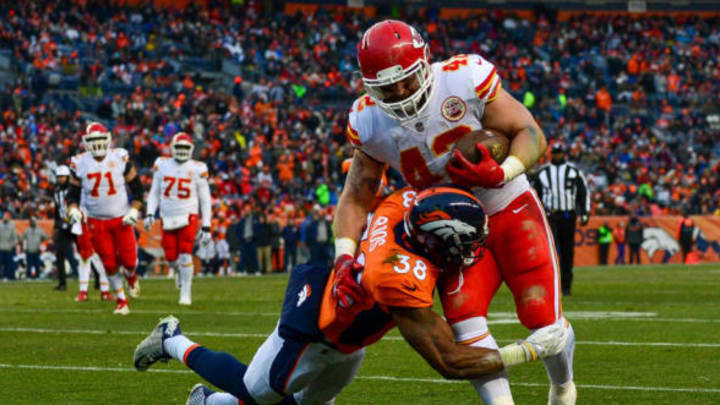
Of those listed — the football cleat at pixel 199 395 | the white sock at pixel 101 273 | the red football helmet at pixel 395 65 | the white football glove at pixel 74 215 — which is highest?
the red football helmet at pixel 395 65

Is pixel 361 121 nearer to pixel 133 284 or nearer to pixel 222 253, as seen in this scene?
pixel 133 284

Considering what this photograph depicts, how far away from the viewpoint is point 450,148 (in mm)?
5047

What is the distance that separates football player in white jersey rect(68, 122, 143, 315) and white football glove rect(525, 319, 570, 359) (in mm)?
8550

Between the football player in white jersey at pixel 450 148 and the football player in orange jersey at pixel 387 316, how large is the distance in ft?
0.54

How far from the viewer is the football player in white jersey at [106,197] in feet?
42.7

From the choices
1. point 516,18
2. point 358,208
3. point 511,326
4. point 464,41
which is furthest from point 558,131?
point 358,208

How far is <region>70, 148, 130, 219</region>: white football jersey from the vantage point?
1315 centimetres

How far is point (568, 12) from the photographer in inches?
1842

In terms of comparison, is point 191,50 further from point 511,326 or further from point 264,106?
point 511,326

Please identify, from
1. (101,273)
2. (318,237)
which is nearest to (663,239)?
(318,237)

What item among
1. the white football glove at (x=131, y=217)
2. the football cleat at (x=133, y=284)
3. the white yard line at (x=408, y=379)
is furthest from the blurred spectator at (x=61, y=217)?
the white yard line at (x=408, y=379)

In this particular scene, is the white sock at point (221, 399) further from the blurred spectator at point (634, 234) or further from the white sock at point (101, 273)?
the blurred spectator at point (634, 234)

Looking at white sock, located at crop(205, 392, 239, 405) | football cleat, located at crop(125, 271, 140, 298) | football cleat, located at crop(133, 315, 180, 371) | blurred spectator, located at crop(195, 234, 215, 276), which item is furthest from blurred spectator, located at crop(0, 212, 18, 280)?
white sock, located at crop(205, 392, 239, 405)

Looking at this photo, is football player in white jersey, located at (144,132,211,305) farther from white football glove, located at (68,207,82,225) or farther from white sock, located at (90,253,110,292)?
white football glove, located at (68,207,82,225)
